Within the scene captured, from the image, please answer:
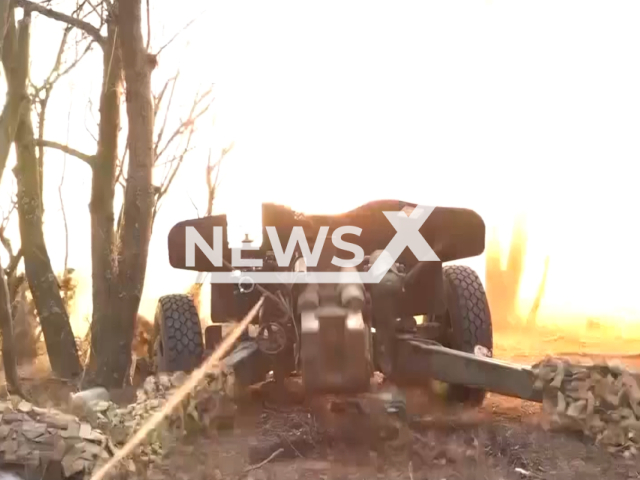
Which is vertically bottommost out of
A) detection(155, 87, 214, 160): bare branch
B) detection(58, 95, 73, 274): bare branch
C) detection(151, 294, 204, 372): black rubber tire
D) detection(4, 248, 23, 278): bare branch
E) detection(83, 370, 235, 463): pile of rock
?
detection(83, 370, 235, 463): pile of rock

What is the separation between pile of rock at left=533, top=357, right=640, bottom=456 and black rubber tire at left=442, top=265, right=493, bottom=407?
2.01 ft

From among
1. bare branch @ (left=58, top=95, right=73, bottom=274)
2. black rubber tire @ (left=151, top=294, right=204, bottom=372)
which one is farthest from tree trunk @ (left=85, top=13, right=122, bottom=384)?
bare branch @ (left=58, top=95, right=73, bottom=274)

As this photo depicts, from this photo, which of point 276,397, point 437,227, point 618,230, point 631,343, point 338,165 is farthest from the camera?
point 618,230

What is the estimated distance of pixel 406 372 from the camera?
91.7 inches

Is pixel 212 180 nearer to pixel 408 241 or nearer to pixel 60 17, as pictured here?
pixel 60 17

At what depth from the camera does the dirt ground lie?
1.62m

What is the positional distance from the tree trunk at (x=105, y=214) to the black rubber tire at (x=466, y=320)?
1.26 metres

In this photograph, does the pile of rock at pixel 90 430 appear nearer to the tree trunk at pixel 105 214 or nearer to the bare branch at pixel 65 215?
the tree trunk at pixel 105 214

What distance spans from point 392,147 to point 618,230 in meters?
1.50

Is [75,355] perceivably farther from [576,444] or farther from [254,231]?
[576,444]

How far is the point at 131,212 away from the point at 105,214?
10.6 inches

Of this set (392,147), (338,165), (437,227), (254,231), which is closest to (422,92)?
(392,147)

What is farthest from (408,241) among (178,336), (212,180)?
(212,180)

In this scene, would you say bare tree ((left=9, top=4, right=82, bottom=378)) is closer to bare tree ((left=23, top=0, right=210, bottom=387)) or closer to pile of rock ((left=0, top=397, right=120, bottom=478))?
bare tree ((left=23, top=0, right=210, bottom=387))
